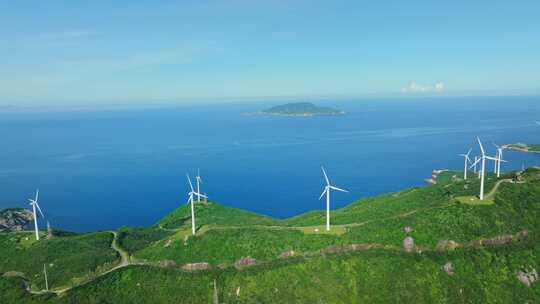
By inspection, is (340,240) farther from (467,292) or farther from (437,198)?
(437,198)

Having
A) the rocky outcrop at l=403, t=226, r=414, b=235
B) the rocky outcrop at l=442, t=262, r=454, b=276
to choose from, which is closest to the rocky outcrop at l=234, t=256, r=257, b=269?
the rocky outcrop at l=403, t=226, r=414, b=235

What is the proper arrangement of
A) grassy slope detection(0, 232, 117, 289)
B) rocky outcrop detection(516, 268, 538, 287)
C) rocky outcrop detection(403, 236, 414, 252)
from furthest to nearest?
grassy slope detection(0, 232, 117, 289) → rocky outcrop detection(403, 236, 414, 252) → rocky outcrop detection(516, 268, 538, 287)

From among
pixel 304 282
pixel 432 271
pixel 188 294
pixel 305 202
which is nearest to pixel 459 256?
pixel 432 271

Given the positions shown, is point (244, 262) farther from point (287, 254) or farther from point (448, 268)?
point (448, 268)

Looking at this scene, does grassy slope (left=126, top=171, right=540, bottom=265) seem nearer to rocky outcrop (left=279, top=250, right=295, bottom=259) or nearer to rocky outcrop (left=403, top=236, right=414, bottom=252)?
rocky outcrop (left=279, top=250, right=295, bottom=259)

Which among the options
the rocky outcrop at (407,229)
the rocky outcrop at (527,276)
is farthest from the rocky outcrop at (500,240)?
the rocky outcrop at (407,229)

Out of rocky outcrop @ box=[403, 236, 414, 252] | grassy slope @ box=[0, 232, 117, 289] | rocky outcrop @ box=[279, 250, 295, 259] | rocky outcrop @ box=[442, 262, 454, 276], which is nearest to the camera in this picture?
rocky outcrop @ box=[442, 262, 454, 276]

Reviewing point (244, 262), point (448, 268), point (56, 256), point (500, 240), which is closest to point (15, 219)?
point (56, 256)
